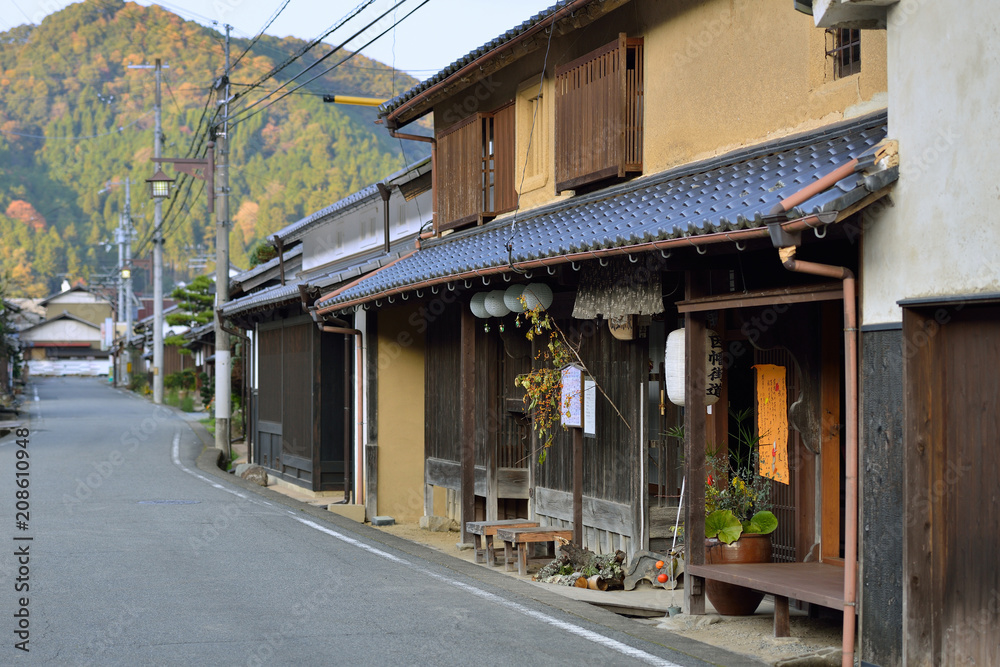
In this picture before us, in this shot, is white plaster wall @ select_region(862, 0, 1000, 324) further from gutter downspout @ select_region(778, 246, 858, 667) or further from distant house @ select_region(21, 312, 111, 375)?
distant house @ select_region(21, 312, 111, 375)

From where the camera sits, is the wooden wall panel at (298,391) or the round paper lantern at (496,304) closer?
the round paper lantern at (496,304)

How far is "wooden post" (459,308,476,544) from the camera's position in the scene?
12852mm

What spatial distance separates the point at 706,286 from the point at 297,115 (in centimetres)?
14085

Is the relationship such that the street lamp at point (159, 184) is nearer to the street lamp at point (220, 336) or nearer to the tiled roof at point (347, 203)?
the street lamp at point (220, 336)

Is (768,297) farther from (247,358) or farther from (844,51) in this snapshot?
(247,358)

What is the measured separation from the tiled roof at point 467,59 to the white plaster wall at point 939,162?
527 centimetres

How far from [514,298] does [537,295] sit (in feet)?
1.22

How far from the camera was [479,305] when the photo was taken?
12359 mm

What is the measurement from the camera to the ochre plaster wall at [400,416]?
16.3 metres

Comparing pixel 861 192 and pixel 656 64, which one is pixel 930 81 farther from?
pixel 656 64

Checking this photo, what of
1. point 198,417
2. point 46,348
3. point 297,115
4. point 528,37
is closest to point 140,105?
point 297,115

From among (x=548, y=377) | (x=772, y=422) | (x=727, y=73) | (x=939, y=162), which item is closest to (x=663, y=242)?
(x=939, y=162)

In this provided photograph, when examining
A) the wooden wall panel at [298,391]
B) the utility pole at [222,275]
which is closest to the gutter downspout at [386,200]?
the wooden wall panel at [298,391]

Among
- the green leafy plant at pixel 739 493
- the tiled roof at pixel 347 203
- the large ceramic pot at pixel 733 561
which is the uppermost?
the tiled roof at pixel 347 203
